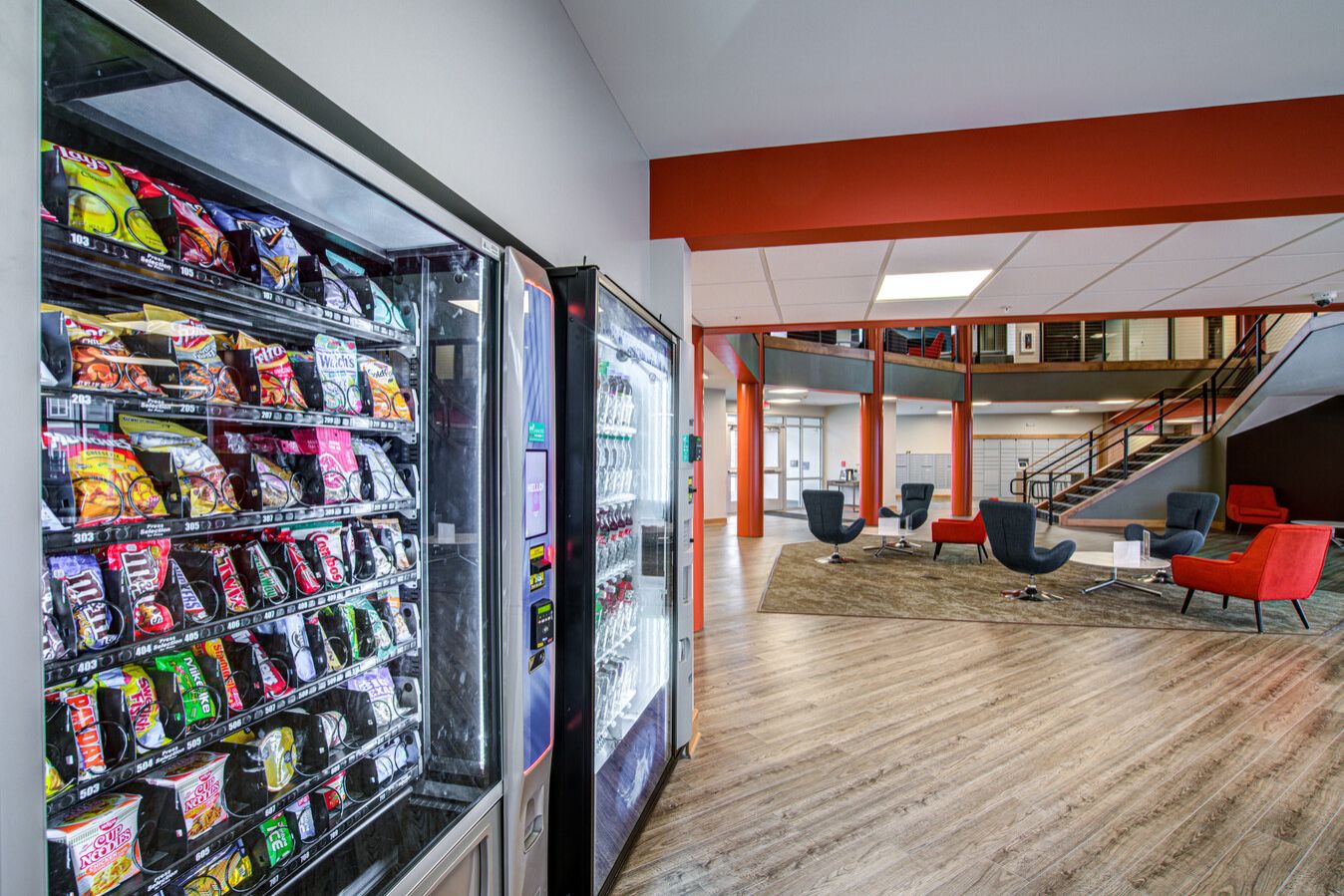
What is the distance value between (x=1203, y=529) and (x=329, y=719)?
900 cm

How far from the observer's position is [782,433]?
15758 mm

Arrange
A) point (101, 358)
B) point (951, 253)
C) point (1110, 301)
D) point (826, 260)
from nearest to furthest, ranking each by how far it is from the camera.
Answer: point (101, 358)
point (951, 253)
point (826, 260)
point (1110, 301)

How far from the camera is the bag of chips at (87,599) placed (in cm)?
87

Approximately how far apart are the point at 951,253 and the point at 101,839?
4699mm

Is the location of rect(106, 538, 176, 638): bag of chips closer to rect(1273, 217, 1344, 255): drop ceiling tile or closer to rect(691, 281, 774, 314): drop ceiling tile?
rect(691, 281, 774, 314): drop ceiling tile

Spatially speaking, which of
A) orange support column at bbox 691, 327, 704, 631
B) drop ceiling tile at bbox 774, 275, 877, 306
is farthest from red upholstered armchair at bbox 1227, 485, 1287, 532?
orange support column at bbox 691, 327, 704, 631

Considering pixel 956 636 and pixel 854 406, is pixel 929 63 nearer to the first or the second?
pixel 956 636

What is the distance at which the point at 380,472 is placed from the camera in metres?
1.47

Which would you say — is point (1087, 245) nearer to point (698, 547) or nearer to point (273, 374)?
point (698, 547)

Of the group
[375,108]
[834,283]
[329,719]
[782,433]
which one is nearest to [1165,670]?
[834,283]

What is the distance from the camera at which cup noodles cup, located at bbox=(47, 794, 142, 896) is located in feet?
2.92

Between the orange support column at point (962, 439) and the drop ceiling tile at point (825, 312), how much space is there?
832 centimetres

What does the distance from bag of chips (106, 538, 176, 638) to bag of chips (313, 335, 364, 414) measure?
395mm

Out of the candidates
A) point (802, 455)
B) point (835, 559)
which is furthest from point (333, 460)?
point (802, 455)
